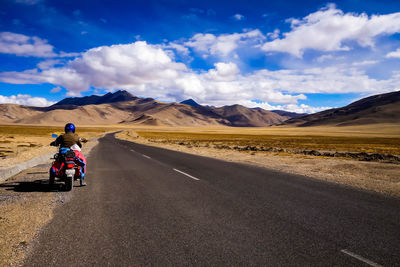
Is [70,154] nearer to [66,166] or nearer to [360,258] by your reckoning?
[66,166]

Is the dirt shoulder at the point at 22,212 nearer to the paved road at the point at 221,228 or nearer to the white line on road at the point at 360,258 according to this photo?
the paved road at the point at 221,228

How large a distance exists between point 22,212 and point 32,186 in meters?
3.01

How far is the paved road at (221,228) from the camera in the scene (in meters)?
3.56

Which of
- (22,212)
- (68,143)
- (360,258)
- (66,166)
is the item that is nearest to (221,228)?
(360,258)

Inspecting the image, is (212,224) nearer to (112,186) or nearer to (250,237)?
(250,237)

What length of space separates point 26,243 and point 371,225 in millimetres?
6217

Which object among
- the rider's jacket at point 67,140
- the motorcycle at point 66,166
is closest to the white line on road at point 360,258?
the motorcycle at point 66,166

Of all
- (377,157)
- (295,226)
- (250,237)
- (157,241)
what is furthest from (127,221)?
(377,157)

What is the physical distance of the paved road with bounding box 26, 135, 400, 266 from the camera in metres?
3.56

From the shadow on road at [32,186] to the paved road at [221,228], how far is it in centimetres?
95

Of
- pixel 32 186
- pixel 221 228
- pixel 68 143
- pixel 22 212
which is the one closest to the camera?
pixel 221 228

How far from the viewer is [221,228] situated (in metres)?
4.59

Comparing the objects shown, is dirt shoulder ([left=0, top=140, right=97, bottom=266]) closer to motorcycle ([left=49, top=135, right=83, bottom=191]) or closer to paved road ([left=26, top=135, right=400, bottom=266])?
paved road ([left=26, top=135, right=400, bottom=266])

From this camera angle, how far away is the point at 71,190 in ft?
24.8
